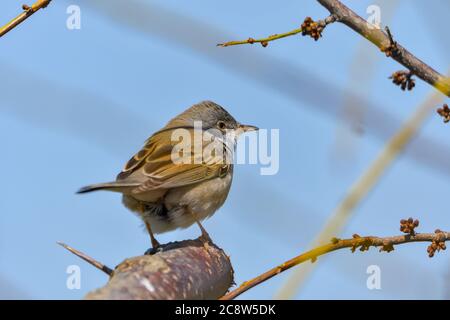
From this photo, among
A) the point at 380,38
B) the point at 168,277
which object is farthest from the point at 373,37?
the point at 168,277

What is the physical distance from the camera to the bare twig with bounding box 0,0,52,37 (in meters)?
2.41

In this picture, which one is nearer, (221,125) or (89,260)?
(89,260)

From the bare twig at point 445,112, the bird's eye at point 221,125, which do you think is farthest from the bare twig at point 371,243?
the bird's eye at point 221,125

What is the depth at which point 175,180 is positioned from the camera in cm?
466

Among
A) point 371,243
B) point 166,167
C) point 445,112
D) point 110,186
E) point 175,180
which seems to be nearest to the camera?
point 371,243

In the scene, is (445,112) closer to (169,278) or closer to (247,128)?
(169,278)

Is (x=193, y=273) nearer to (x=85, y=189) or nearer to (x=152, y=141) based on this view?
(x=85, y=189)

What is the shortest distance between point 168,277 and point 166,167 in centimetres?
250

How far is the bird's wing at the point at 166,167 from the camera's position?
455 cm
